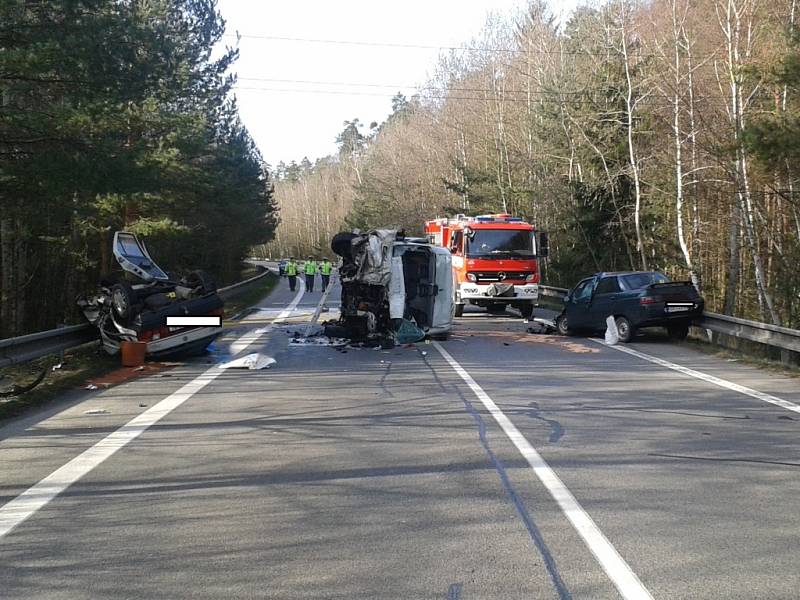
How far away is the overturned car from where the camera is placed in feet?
47.4

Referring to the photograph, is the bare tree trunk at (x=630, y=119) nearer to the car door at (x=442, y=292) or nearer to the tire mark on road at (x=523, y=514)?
the car door at (x=442, y=292)

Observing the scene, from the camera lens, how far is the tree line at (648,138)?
70.1 ft

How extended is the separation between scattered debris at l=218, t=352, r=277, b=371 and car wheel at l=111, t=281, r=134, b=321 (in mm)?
1779

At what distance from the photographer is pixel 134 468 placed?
7.38 metres

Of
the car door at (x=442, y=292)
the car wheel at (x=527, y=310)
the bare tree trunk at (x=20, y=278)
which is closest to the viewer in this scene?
the car door at (x=442, y=292)

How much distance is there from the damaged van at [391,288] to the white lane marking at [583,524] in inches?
341

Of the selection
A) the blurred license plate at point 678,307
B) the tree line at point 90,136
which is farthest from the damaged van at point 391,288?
the blurred license plate at point 678,307

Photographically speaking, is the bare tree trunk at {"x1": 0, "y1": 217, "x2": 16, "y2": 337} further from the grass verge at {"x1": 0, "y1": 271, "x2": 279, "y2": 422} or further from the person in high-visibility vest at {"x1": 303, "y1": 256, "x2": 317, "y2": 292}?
the person in high-visibility vest at {"x1": 303, "y1": 256, "x2": 317, "y2": 292}

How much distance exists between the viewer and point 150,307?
14.6 metres

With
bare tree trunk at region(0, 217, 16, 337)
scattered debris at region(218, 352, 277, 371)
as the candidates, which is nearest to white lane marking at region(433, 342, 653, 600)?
scattered debris at region(218, 352, 277, 371)

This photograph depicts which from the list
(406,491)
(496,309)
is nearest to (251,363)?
(406,491)

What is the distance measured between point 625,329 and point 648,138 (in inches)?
618

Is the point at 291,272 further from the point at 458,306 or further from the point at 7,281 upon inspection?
the point at 7,281

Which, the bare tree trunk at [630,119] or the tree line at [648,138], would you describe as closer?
the tree line at [648,138]
